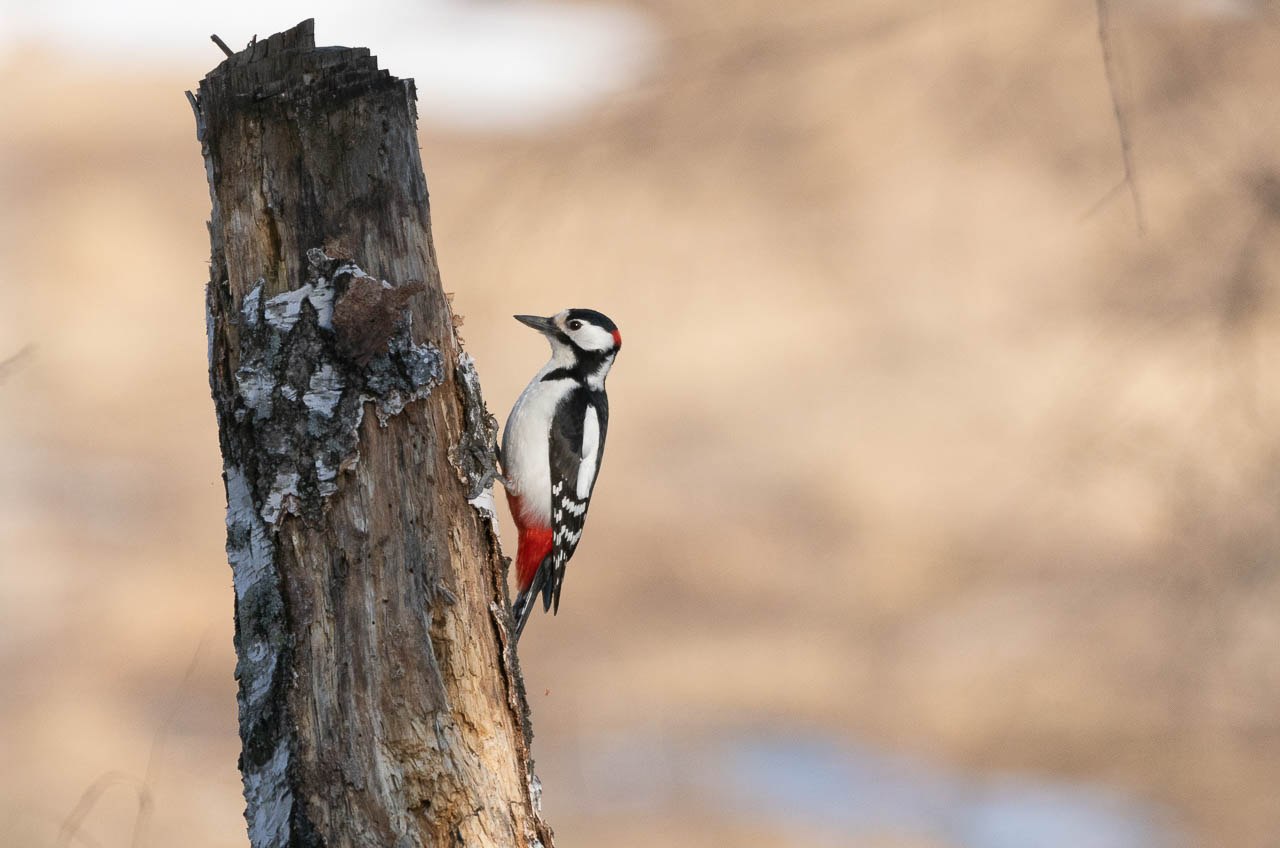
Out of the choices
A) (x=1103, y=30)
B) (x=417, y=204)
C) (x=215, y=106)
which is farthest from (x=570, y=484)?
(x=1103, y=30)

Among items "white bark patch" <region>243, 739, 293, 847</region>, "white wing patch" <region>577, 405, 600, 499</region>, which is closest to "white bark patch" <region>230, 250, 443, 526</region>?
"white bark patch" <region>243, 739, 293, 847</region>

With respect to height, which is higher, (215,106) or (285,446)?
(215,106)

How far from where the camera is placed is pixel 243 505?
1508mm

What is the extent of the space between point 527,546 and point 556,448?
247mm

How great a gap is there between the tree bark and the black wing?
934mm

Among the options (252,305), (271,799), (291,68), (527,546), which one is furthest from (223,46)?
(527,546)

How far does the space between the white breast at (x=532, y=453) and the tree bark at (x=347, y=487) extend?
89 cm

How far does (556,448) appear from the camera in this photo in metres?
2.54

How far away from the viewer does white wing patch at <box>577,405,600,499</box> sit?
102 inches

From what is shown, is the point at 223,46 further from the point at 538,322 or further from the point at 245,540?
the point at 538,322

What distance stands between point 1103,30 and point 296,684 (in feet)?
4.66

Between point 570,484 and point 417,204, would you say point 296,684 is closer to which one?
point 417,204

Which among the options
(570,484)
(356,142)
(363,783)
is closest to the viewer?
(363,783)

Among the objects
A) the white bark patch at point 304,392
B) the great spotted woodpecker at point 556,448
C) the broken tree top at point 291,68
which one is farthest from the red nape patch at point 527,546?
the broken tree top at point 291,68
